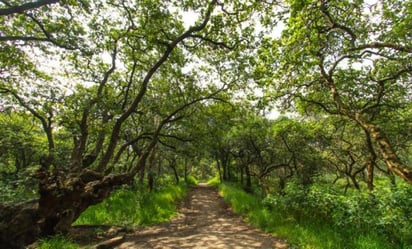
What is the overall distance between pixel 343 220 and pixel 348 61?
547 cm

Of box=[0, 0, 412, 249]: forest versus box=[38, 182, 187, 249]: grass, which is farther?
box=[38, 182, 187, 249]: grass

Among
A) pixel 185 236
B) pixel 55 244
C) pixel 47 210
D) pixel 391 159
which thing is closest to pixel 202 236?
pixel 185 236

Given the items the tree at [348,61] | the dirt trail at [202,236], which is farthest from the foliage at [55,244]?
the tree at [348,61]

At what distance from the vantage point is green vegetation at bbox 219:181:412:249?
4617mm

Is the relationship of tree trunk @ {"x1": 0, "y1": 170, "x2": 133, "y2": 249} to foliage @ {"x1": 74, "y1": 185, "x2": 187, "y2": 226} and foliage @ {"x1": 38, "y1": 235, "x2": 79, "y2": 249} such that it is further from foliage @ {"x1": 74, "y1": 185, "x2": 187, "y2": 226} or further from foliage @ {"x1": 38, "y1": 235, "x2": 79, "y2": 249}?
foliage @ {"x1": 74, "y1": 185, "x2": 187, "y2": 226}

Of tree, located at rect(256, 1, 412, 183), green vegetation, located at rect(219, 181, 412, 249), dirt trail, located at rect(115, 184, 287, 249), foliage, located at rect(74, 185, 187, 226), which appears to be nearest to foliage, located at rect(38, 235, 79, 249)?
dirt trail, located at rect(115, 184, 287, 249)

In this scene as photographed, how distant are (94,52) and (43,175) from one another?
5.30 metres

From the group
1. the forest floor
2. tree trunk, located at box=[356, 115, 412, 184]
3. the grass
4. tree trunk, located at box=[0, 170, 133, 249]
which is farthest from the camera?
the grass

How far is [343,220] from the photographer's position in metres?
5.48

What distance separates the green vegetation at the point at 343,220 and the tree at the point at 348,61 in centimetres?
75

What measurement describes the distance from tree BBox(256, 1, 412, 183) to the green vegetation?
749 mm

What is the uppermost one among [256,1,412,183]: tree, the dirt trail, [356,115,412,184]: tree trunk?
[256,1,412,183]: tree

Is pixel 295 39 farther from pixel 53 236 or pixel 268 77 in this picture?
pixel 53 236

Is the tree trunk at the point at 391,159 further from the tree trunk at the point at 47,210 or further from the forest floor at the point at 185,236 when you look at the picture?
the tree trunk at the point at 47,210
